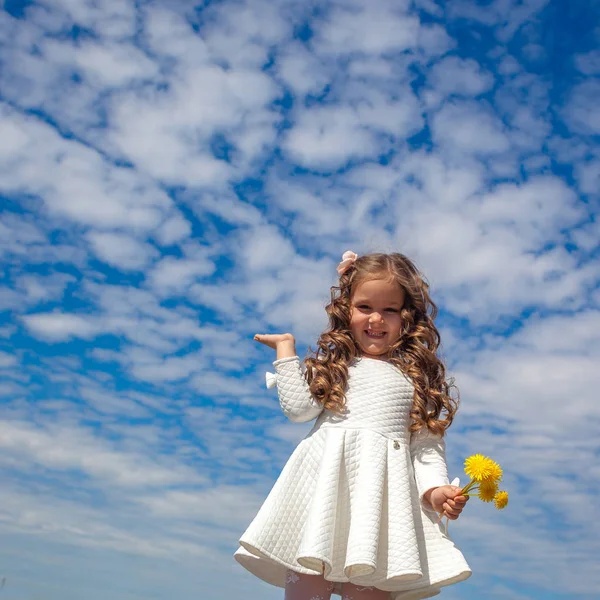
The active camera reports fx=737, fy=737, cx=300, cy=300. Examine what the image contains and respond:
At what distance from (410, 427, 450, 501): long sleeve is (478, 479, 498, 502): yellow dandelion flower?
1.34 ft

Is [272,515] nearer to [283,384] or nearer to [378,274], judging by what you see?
[283,384]

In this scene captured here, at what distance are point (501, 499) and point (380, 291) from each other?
56.5 inches

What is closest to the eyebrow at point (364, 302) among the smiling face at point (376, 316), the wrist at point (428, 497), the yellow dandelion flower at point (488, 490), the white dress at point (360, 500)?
the smiling face at point (376, 316)

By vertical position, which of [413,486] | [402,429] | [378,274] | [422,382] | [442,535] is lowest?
[442,535]

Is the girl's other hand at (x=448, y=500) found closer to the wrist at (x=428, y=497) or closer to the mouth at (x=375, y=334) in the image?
the wrist at (x=428, y=497)

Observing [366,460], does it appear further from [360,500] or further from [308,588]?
[308,588]

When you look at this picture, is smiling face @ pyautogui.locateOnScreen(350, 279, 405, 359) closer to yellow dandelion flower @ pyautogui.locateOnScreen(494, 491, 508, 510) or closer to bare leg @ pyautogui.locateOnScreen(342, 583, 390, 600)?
yellow dandelion flower @ pyautogui.locateOnScreen(494, 491, 508, 510)

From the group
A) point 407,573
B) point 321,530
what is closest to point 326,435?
point 321,530

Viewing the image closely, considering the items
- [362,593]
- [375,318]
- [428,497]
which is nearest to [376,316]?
[375,318]

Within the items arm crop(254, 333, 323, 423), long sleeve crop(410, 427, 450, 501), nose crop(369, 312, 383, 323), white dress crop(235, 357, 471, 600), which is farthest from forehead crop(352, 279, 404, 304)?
long sleeve crop(410, 427, 450, 501)

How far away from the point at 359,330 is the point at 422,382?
0.49 metres

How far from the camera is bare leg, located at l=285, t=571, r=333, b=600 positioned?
3826 millimetres

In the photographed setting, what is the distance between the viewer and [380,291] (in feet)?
14.6

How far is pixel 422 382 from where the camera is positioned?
4348mm
